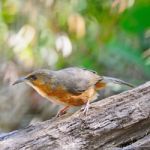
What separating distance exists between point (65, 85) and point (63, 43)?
2425mm

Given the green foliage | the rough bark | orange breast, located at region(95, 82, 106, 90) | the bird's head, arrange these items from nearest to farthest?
the rough bark
the bird's head
orange breast, located at region(95, 82, 106, 90)
the green foliage

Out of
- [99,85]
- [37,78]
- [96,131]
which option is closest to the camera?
[96,131]

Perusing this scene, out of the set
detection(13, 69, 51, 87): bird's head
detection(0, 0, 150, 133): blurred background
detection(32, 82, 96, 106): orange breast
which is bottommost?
detection(0, 0, 150, 133): blurred background

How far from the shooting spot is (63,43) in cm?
602

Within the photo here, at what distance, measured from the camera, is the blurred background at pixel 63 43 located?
19.4 feet

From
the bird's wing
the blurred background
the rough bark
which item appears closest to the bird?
the bird's wing

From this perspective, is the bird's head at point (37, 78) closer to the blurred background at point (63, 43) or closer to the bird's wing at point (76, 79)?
the bird's wing at point (76, 79)

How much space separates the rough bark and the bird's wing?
0.16 metres

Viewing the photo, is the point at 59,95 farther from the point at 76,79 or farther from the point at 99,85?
the point at 99,85

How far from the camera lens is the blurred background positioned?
5922 mm

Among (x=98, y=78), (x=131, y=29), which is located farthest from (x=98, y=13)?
(x=98, y=78)

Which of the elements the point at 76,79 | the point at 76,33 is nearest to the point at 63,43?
the point at 76,33

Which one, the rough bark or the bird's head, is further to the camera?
the bird's head

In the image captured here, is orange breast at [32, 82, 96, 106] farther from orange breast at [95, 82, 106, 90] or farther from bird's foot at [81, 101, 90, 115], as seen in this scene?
orange breast at [95, 82, 106, 90]
